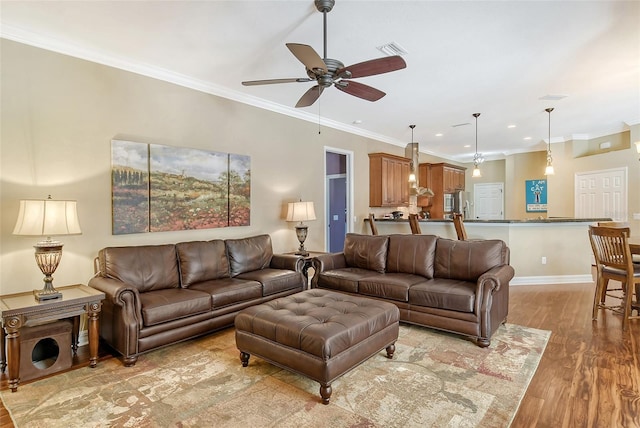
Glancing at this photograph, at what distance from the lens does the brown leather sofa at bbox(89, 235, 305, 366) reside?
2902mm

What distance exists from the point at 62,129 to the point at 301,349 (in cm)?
302

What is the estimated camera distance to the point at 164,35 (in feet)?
10.1

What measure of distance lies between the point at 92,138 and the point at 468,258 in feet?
13.4

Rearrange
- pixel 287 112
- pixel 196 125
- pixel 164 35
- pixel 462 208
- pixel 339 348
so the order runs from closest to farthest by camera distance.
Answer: pixel 339 348 → pixel 164 35 → pixel 196 125 → pixel 287 112 → pixel 462 208

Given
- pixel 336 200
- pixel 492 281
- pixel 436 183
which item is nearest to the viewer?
pixel 492 281

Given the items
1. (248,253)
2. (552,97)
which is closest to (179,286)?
(248,253)

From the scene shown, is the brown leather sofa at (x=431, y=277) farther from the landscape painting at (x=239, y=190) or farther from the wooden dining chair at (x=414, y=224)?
the wooden dining chair at (x=414, y=224)

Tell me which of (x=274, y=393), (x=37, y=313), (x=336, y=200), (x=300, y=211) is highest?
(x=336, y=200)

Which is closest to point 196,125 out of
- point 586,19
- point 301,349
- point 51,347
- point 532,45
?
point 51,347

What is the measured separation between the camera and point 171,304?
308cm

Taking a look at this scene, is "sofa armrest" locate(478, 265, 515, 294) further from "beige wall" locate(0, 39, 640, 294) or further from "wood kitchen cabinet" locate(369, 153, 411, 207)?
"wood kitchen cabinet" locate(369, 153, 411, 207)

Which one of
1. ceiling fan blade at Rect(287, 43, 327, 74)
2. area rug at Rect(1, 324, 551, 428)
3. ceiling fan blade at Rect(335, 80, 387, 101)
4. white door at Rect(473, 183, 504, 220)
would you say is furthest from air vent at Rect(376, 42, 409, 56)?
white door at Rect(473, 183, 504, 220)

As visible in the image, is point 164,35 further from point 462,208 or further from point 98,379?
point 462,208

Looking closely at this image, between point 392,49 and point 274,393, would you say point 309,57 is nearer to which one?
point 392,49
